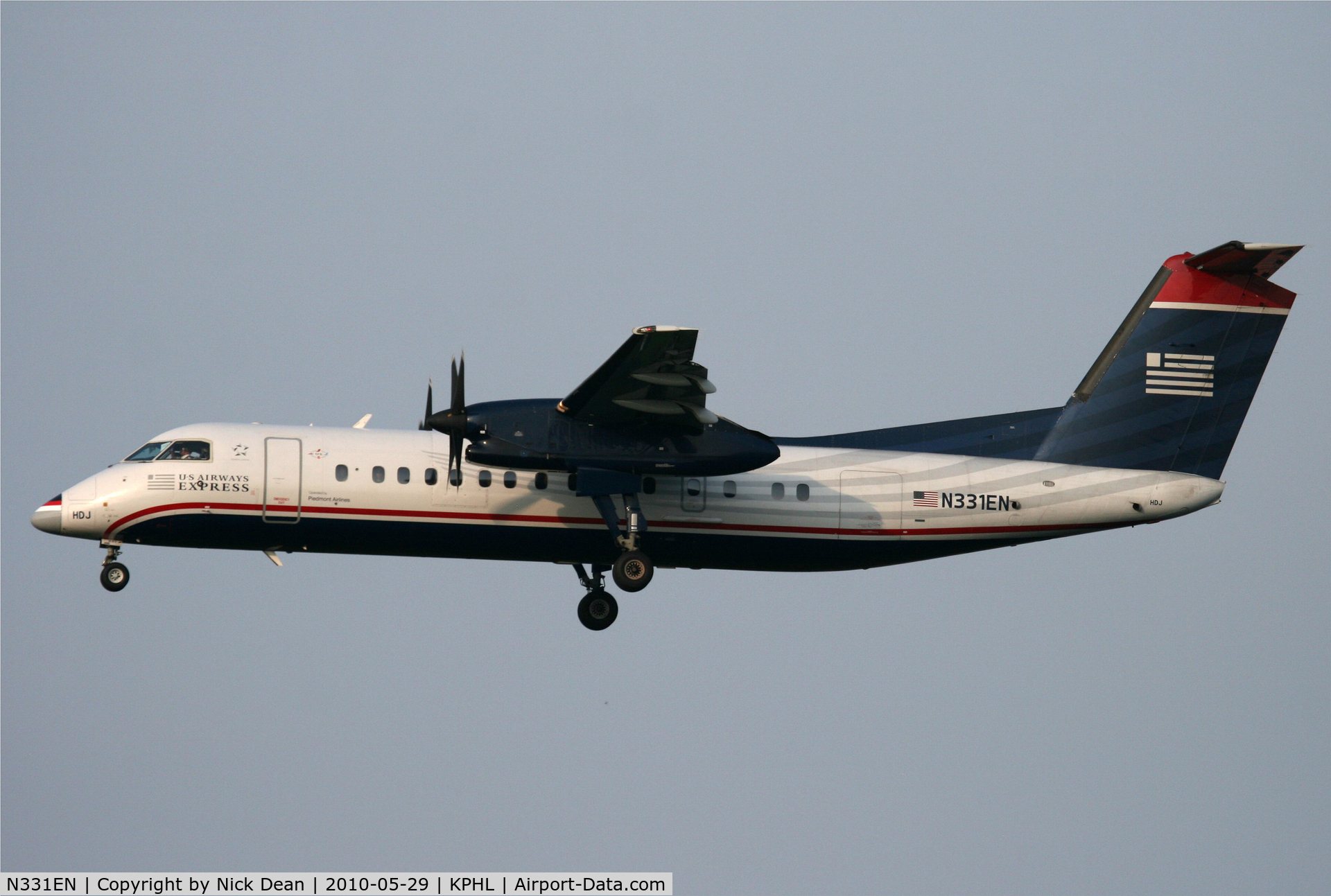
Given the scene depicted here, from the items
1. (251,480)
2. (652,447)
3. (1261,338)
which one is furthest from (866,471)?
(251,480)

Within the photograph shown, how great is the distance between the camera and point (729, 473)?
1834cm

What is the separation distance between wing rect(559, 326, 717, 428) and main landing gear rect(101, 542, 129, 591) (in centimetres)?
657

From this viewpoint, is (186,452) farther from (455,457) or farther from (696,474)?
(696,474)

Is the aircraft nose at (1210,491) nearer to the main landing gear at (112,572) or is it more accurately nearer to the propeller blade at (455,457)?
the propeller blade at (455,457)

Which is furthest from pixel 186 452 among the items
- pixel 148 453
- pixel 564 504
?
pixel 564 504

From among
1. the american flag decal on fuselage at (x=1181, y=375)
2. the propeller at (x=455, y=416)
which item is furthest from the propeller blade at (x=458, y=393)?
the american flag decal on fuselage at (x=1181, y=375)

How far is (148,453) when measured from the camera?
19.1 meters

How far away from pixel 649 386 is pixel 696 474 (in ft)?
4.76

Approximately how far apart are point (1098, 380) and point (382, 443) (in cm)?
1065

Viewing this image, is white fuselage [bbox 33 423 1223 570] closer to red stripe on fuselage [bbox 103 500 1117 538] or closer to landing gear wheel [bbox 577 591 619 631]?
red stripe on fuselage [bbox 103 500 1117 538]

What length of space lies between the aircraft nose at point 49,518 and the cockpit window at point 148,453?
1147 millimetres

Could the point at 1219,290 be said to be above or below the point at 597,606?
above

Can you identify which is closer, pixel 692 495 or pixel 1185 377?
pixel 692 495

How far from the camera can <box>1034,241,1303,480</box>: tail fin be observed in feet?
66.4
